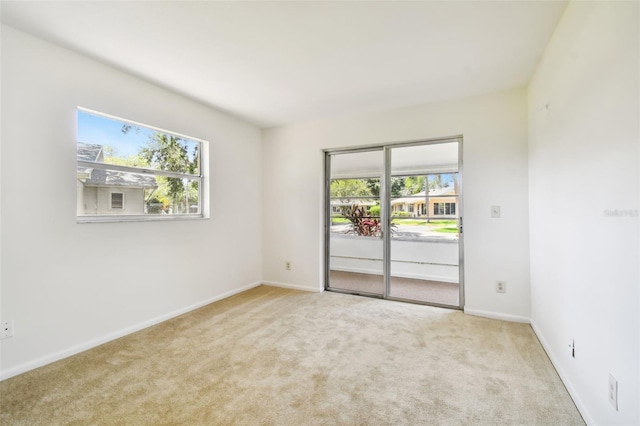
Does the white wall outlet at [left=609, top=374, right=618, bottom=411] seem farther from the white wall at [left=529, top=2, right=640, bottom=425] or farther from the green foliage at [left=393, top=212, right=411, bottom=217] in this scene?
the green foliage at [left=393, top=212, right=411, bottom=217]

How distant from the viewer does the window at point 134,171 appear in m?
2.33

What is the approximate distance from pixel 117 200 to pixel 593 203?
3.47 meters

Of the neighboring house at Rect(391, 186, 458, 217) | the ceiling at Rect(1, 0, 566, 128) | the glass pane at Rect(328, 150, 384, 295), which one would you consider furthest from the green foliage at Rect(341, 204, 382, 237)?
the ceiling at Rect(1, 0, 566, 128)

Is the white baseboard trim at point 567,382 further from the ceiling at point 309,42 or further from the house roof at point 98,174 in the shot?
the house roof at point 98,174

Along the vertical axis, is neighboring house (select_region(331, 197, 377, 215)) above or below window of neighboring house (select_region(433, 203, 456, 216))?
above

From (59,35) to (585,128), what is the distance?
11.3 feet

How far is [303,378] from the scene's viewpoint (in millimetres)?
1844

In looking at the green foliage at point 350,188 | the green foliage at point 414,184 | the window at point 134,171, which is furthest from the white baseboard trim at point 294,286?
the green foliage at point 414,184

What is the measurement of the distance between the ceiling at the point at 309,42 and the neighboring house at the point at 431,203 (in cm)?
111

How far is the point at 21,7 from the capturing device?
1682 mm

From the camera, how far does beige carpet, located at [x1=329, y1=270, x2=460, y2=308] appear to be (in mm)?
3402

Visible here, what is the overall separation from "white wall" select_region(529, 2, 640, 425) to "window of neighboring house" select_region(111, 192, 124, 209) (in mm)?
3444

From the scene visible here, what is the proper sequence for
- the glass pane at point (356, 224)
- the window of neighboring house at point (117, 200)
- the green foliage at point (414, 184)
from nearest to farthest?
the window of neighboring house at point (117, 200) → the green foliage at point (414, 184) → the glass pane at point (356, 224)

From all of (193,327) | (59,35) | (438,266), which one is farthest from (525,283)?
(59,35)
